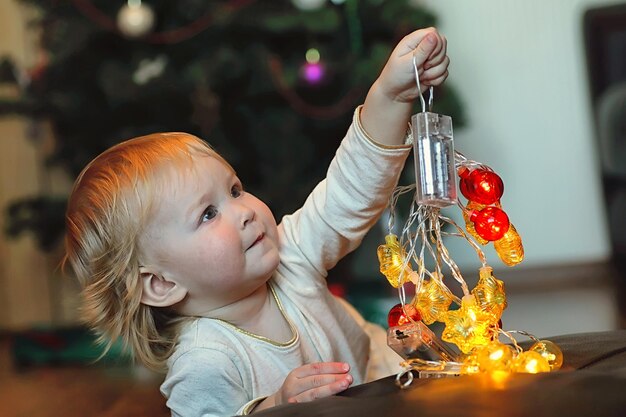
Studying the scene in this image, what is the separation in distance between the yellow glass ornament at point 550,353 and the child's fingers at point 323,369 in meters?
0.18

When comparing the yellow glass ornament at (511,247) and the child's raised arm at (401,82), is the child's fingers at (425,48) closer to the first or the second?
the child's raised arm at (401,82)

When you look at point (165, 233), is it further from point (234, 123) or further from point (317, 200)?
point (234, 123)

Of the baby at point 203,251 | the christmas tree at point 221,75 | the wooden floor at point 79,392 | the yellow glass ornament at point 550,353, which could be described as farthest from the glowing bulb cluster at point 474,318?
the christmas tree at point 221,75

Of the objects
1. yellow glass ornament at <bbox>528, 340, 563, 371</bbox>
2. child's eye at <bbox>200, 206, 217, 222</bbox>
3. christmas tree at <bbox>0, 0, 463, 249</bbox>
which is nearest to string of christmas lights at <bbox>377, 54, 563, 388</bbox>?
yellow glass ornament at <bbox>528, 340, 563, 371</bbox>

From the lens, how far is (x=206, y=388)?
109cm

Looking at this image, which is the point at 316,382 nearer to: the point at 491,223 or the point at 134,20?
the point at 491,223

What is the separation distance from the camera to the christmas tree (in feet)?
9.47

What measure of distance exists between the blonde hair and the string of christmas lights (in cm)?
33

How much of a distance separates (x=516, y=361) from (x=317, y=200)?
1.48 feet

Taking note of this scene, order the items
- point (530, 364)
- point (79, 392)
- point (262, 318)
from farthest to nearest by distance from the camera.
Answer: point (79, 392) < point (262, 318) < point (530, 364)

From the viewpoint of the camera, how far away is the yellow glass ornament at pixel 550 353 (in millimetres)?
856

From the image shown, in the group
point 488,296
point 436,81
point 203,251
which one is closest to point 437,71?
point 436,81

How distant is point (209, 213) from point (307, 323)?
0.69 feet

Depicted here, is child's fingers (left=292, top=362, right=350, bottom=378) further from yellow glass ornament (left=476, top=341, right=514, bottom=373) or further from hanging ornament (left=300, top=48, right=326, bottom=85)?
hanging ornament (left=300, top=48, right=326, bottom=85)
